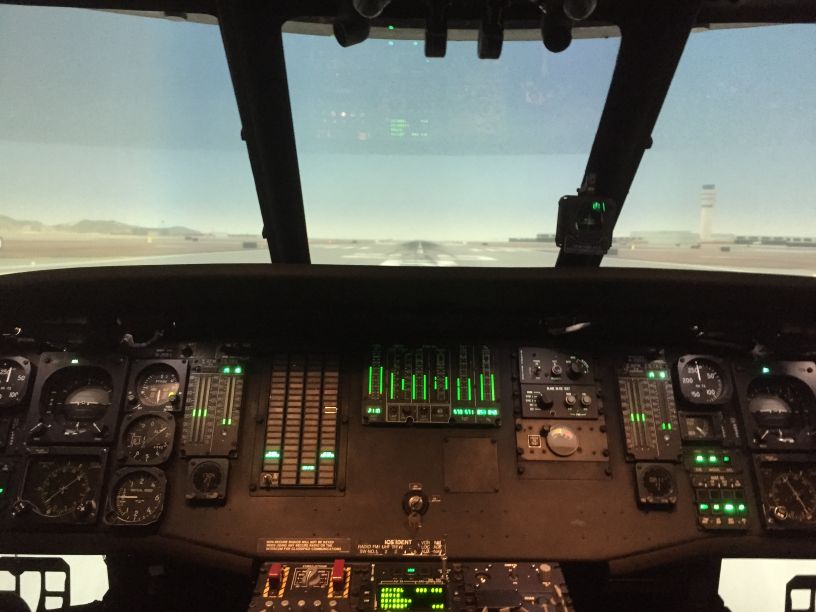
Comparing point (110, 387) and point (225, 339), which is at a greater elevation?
point (225, 339)

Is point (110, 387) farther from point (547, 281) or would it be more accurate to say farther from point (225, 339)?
point (547, 281)

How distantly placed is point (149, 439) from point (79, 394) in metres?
0.42

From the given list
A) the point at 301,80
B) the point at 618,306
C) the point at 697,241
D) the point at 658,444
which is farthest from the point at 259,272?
the point at 697,241

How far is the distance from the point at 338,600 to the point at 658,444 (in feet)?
4.90

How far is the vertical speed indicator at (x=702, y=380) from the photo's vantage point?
2510 millimetres

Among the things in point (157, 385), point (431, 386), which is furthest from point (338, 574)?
point (157, 385)

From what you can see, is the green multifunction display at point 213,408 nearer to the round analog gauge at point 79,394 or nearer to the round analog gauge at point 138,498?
the round analog gauge at point 138,498

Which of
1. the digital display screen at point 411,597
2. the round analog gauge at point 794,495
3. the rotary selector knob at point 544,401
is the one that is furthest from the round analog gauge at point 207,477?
the round analog gauge at point 794,495

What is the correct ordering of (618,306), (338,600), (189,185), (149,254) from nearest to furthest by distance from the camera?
(338,600) < (618,306) < (189,185) < (149,254)

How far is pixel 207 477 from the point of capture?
92.2 inches

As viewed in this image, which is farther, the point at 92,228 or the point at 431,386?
the point at 92,228

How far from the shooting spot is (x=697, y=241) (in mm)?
2896

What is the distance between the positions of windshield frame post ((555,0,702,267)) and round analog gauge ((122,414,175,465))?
84.5 inches

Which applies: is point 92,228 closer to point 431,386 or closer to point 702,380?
point 431,386
